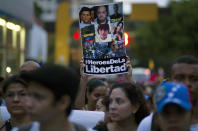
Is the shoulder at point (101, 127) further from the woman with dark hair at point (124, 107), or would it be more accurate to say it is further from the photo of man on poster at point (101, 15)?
the photo of man on poster at point (101, 15)

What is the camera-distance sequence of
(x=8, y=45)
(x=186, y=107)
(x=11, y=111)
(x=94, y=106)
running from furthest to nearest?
(x=8, y=45)
(x=94, y=106)
(x=11, y=111)
(x=186, y=107)

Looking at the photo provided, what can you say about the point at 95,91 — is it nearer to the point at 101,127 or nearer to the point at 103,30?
the point at 103,30

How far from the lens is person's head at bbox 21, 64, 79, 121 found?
11.1ft

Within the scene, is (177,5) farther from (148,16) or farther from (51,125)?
(51,125)

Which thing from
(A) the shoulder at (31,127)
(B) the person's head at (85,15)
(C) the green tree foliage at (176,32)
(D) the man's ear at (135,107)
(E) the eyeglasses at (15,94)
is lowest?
(A) the shoulder at (31,127)

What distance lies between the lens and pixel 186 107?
3.34 m

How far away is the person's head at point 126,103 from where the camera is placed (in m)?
4.93

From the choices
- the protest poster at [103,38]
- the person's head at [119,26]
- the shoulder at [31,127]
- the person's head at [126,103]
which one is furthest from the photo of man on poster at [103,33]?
the shoulder at [31,127]

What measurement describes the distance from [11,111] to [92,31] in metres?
1.48

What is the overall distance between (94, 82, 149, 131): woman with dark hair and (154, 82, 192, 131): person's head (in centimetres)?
151

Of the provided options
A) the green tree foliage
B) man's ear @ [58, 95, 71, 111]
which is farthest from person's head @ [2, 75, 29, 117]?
the green tree foliage

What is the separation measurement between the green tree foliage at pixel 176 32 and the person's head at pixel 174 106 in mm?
52811

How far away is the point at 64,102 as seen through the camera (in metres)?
3.48

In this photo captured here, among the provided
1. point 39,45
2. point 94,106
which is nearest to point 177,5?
point 39,45
